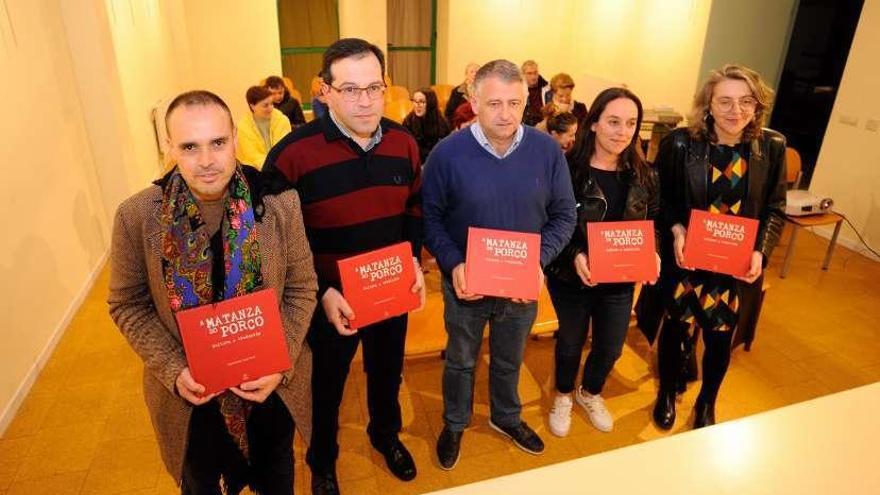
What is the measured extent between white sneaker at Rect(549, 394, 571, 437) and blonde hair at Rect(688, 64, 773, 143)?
1.35 meters

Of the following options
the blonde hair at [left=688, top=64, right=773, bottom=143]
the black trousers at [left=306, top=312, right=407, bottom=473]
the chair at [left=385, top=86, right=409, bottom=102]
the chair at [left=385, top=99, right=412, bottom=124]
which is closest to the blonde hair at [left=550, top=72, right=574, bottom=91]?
the chair at [left=385, top=99, right=412, bottom=124]

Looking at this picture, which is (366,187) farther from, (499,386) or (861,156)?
(861,156)

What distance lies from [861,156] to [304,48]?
25.3 ft

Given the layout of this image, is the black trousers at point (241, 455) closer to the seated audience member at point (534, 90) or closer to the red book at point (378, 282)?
the red book at point (378, 282)

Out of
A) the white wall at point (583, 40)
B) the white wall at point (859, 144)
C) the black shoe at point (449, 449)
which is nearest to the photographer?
the black shoe at point (449, 449)

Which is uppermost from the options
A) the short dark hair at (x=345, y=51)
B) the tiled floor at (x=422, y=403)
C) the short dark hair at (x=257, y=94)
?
the short dark hair at (x=345, y=51)

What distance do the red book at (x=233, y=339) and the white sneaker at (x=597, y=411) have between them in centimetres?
180

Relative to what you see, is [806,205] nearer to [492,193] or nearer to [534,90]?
[534,90]

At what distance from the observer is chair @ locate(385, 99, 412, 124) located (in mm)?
6215

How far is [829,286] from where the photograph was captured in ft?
14.3

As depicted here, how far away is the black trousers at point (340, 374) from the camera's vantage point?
197cm

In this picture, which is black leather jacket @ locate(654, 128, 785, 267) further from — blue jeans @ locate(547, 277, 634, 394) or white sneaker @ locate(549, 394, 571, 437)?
white sneaker @ locate(549, 394, 571, 437)

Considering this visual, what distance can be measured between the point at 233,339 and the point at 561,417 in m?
1.80

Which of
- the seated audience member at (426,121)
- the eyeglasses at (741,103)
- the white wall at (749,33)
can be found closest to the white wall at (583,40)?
the white wall at (749,33)
